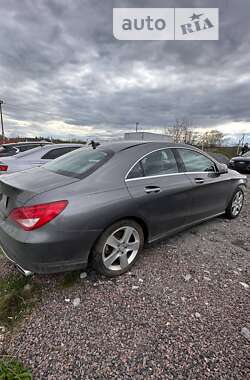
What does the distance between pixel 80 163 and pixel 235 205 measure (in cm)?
331

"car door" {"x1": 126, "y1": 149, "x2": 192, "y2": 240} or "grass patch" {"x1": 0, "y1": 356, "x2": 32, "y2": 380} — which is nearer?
A: "grass patch" {"x1": 0, "y1": 356, "x2": 32, "y2": 380}

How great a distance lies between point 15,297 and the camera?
1.97m

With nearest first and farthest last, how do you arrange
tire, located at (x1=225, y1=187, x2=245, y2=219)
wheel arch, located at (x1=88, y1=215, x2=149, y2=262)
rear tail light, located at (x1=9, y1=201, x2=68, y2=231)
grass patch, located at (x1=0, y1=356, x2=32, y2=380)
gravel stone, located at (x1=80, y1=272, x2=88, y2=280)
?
grass patch, located at (x1=0, y1=356, x2=32, y2=380) → rear tail light, located at (x1=9, y1=201, x2=68, y2=231) → wheel arch, located at (x1=88, y1=215, x2=149, y2=262) → gravel stone, located at (x1=80, y1=272, x2=88, y2=280) → tire, located at (x1=225, y1=187, x2=245, y2=219)

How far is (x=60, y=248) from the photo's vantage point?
184 centimetres

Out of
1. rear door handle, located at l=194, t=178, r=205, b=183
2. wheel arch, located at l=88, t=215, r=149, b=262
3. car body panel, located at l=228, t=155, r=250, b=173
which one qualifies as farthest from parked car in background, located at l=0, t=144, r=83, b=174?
car body panel, located at l=228, t=155, r=250, b=173

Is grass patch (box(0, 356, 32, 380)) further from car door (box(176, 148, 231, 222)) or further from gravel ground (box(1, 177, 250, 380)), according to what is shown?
car door (box(176, 148, 231, 222))

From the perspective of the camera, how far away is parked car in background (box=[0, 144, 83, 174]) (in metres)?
4.96

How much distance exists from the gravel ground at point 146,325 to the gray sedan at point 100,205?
32 cm

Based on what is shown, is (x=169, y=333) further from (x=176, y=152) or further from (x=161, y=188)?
(x=176, y=152)

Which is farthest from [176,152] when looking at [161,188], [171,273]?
[171,273]

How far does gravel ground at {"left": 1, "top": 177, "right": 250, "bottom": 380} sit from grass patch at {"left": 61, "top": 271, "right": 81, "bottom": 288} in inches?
2.3

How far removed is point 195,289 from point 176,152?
1.82 metres

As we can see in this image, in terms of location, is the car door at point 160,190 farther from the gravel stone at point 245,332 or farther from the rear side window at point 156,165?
the gravel stone at point 245,332

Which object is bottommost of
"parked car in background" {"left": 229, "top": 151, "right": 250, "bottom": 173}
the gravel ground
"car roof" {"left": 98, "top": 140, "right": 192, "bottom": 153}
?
the gravel ground
